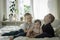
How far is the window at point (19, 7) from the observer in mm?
4879

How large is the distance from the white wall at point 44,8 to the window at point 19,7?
0.49 m

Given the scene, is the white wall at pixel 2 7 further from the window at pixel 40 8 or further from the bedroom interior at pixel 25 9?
the window at pixel 40 8

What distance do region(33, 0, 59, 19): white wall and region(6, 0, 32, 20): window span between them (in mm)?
489

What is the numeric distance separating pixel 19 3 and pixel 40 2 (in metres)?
0.91

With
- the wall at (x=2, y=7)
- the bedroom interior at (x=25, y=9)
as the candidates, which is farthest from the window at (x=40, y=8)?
the wall at (x=2, y=7)

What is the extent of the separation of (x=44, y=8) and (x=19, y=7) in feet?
3.50

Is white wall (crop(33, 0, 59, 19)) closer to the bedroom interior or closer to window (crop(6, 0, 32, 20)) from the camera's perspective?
the bedroom interior

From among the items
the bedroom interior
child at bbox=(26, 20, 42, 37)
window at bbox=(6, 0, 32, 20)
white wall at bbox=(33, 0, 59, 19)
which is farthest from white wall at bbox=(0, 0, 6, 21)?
child at bbox=(26, 20, 42, 37)

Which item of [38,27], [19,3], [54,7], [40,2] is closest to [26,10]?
[19,3]

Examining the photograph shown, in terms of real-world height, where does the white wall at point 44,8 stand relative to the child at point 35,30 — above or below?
above

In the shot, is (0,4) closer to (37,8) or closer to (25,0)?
(25,0)

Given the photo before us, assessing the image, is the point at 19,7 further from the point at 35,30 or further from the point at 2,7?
the point at 35,30

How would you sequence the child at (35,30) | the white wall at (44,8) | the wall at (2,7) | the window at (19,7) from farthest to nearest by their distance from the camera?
the window at (19,7)
the wall at (2,7)
the white wall at (44,8)
the child at (35,30)

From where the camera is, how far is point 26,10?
16.1 ft
